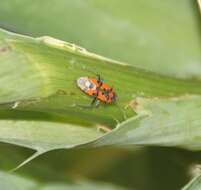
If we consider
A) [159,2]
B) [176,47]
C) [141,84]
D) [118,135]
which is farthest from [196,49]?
[118,135]

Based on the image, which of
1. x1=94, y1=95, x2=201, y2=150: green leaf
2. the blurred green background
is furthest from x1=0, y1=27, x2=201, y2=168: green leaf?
the blurred green background

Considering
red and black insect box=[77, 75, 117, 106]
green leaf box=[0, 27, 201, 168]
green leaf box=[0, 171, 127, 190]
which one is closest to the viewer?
green leaf box=[0, 27, 201, 168]

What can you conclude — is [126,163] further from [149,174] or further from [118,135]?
[118,135]

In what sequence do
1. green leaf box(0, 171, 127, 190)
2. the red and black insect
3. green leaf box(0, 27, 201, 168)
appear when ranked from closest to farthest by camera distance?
green leaf box(0, 27, 201, 168), the red and black insect, green leaf box(0, 171, 127, 190)

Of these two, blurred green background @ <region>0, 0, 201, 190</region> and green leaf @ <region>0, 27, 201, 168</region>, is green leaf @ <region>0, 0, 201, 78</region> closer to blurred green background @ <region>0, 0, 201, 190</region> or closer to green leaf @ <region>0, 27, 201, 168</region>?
blurred green background @ <region>0, 0, 201, 190</region>

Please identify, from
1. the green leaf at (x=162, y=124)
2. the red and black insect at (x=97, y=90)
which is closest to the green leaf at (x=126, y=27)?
the red and black insect at (x=97, y=90)

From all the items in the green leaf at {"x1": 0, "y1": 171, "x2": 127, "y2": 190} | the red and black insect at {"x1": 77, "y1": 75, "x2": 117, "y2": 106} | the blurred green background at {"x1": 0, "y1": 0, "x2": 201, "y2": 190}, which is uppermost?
the blurred green background at {"x1": 0, "y1": 0, "x2": 201, "y2": 190}

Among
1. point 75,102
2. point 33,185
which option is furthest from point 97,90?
point 33,185

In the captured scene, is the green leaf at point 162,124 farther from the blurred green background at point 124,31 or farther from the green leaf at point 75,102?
the blurred green background at point 124,31
